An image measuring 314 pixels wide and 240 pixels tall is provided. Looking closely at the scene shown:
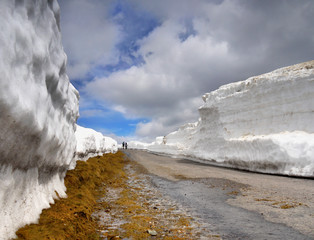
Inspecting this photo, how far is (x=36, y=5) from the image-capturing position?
3186 millimetres

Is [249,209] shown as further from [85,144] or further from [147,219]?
[85,144]

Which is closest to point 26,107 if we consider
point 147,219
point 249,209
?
point 147,219

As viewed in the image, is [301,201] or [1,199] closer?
[1,199]

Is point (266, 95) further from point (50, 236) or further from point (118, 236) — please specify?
point (50, 236)

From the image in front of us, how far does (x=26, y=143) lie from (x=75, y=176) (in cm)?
371

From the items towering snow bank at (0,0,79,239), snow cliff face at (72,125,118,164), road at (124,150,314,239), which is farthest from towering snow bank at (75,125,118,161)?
towering snow bank at (0,0,79,239)

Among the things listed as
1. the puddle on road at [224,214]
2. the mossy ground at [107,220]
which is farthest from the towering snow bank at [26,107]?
the puddle on road at [224,214]

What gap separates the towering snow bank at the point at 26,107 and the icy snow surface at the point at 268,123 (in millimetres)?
11680

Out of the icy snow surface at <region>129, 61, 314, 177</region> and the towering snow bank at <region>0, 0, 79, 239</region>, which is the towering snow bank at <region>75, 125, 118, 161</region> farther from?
the icy snow surface at <region>129, 61, 314, 177</region>

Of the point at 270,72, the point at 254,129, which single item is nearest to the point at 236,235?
the point at 254,129

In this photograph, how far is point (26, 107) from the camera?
280 centimetres

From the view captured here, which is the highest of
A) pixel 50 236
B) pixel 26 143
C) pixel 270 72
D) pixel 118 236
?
pixel 270 72

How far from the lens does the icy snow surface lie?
37.9ft

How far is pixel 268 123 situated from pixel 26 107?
1452 cm
